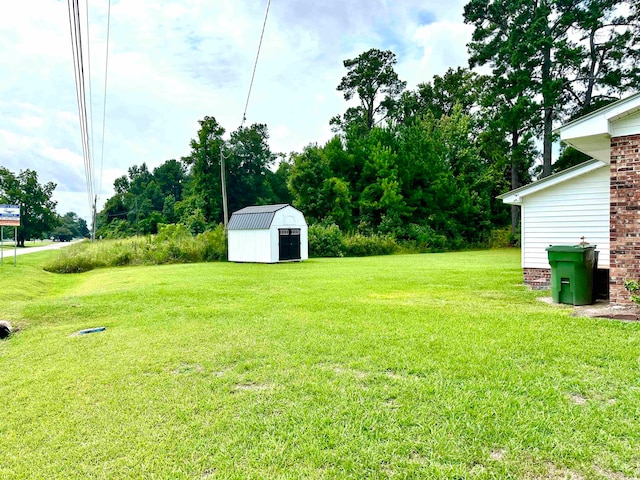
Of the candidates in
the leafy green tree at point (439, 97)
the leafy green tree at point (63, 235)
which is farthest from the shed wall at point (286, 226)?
the leafy green tree at point (63, 235)

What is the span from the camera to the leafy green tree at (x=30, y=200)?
41.1 meters

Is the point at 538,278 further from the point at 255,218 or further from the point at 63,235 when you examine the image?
the point at 63,235

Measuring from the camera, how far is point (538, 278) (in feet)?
30.7

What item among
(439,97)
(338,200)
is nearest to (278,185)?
(338,200)

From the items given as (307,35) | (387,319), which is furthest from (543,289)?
(307,35)

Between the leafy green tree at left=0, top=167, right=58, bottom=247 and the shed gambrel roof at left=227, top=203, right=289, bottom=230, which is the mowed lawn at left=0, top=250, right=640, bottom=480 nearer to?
the shed gambrel roof at left=227, top=203, right=289, bottom=230

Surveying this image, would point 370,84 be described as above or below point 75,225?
above

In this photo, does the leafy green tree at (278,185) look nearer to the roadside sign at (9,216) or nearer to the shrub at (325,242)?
the shrub at (325,242)

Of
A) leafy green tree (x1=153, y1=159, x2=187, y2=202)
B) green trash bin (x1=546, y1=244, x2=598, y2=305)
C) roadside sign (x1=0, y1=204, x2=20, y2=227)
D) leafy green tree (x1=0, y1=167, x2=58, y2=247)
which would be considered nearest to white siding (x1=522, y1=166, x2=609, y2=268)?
green trash bin (x1=546, y1=244, x2=598, y2=305)

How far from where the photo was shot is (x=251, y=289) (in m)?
10.2

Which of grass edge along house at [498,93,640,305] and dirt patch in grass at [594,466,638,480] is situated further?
grass edge along house at [498,93,640,305]

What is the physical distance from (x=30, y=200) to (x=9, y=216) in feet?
105

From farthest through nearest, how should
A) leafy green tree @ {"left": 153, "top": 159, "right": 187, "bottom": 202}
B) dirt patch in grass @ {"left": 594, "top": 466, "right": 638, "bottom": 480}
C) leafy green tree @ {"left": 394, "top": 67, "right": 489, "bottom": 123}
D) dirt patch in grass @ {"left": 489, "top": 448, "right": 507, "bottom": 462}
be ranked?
leafy green tree @ {"left": 153, "top": 159, "right": 187, "bottom": 202} < leafy green tree @ {"left": 394, "top": 67, "right": 489, "bottom": 123} < dirt patch in grass @ {"left": 489, "top": 448, "right": 507, "bottom": 462} < dirt patch in grass @ {"left": 594, "top": 466, "right": 638, "bottom": 480}

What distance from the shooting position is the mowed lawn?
7.96 ft
